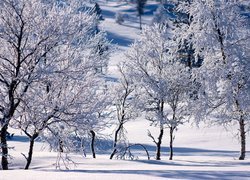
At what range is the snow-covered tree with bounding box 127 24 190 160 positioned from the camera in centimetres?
2438

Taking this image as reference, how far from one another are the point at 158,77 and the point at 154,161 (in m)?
7.54

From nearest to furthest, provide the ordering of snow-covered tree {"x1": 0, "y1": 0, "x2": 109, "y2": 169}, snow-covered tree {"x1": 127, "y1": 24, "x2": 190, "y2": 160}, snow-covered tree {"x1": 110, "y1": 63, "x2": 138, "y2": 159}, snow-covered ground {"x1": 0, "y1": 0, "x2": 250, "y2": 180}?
snow-covered ground {"x1": 0, "y1": 0, "x2": 250, "y2": 180}
snow-covered tree {"x1": 0, "y1": 0, "x2": 109, "y2": 169}
snow-covered tree {"x1": 127, "y1": 24, "x2": 190, "y2": 160}
snow-covered tree {"x1": 110, "y1": 63, "x2": 138, "y2": 159}

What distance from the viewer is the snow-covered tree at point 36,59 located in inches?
502

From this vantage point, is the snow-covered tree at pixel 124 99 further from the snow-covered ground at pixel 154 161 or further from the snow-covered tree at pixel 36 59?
the snow-covered tree at pixel 36 59

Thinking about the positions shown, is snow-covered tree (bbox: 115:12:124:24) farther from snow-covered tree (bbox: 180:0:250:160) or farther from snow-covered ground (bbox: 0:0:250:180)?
snow-covered tree (bbox: 180:0:250:160)

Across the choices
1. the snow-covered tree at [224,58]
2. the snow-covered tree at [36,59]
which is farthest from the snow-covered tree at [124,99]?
the snow-covered tree at [36,59]

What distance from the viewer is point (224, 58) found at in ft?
63.3

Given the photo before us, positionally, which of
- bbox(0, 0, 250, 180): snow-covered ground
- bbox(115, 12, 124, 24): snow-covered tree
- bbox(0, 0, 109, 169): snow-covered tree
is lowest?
bbox(0, 0, 250, 180): snow-covered ground

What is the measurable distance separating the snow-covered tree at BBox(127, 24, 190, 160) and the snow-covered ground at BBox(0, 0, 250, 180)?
175 cm

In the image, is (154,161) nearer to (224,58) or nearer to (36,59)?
(224,58)

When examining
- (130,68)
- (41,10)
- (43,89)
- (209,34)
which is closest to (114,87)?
(130,68)

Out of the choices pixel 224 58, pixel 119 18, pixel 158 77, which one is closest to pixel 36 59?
pixel 224 58

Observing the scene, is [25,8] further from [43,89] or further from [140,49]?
[140,49]

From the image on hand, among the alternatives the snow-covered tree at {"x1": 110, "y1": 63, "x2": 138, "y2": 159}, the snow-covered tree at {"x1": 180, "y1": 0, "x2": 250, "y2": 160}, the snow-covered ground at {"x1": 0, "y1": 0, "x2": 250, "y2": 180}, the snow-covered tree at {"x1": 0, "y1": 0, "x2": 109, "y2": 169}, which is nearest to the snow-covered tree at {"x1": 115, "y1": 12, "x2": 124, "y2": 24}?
the snow-covered ground at {"x1": 0, "y1": 0, "x2": 250, "y2": 180}
